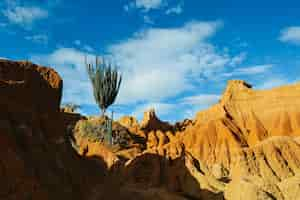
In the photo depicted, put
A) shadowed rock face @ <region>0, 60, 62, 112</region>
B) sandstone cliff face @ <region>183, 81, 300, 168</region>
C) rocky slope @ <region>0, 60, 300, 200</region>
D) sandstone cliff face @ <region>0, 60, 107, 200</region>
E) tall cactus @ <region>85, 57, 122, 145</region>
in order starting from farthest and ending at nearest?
sandstone cliff face @ <region>183, 81, 300, 168</region> → tall cactus @ <region>85, 57, 122, 145</region> → shadowed rock face @ <region>0, 60, 62, 112</region> → rocky slope @ <region>0, 60, 300, 200</region> → sandstone cliff face @ <region>0, 60, 107, 200</region>

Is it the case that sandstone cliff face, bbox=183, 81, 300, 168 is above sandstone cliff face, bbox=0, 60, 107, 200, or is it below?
above

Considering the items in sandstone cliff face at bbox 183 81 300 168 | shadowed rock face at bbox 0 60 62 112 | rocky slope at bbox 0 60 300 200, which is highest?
sandstone cliff face at bbox 183 81 300 168

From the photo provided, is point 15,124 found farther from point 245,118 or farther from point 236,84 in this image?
point 236,84

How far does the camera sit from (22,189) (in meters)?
11.4

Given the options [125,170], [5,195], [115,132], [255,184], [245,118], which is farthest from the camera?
[245,118]

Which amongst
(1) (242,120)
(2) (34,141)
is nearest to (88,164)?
(2) (34,141)

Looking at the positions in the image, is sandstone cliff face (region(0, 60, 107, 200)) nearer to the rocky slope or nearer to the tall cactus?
the rocky slope

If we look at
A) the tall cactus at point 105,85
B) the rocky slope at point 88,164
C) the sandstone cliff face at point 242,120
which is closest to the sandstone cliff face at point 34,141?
Answer: the rocky slope at point 88,164

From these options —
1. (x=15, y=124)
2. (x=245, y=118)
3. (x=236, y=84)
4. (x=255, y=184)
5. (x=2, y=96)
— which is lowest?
(x=255, y=184)

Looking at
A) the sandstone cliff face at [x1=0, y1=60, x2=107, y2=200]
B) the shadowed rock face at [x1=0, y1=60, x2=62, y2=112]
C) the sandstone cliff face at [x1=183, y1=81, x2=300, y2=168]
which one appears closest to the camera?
the sandstone cliff face at [x1=0, y1=60, x2=107, y2=200]

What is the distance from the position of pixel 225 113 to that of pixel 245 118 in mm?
3701

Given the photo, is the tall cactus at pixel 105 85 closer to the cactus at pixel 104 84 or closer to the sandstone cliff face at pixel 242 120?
the cactus at pixel 104 84

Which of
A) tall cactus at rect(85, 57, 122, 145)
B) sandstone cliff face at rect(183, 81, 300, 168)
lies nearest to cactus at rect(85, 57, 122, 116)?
tall cactus at rect(85, 57, 122, 145)

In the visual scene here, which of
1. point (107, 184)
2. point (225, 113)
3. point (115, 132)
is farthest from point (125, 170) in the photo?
point (225, 113)
